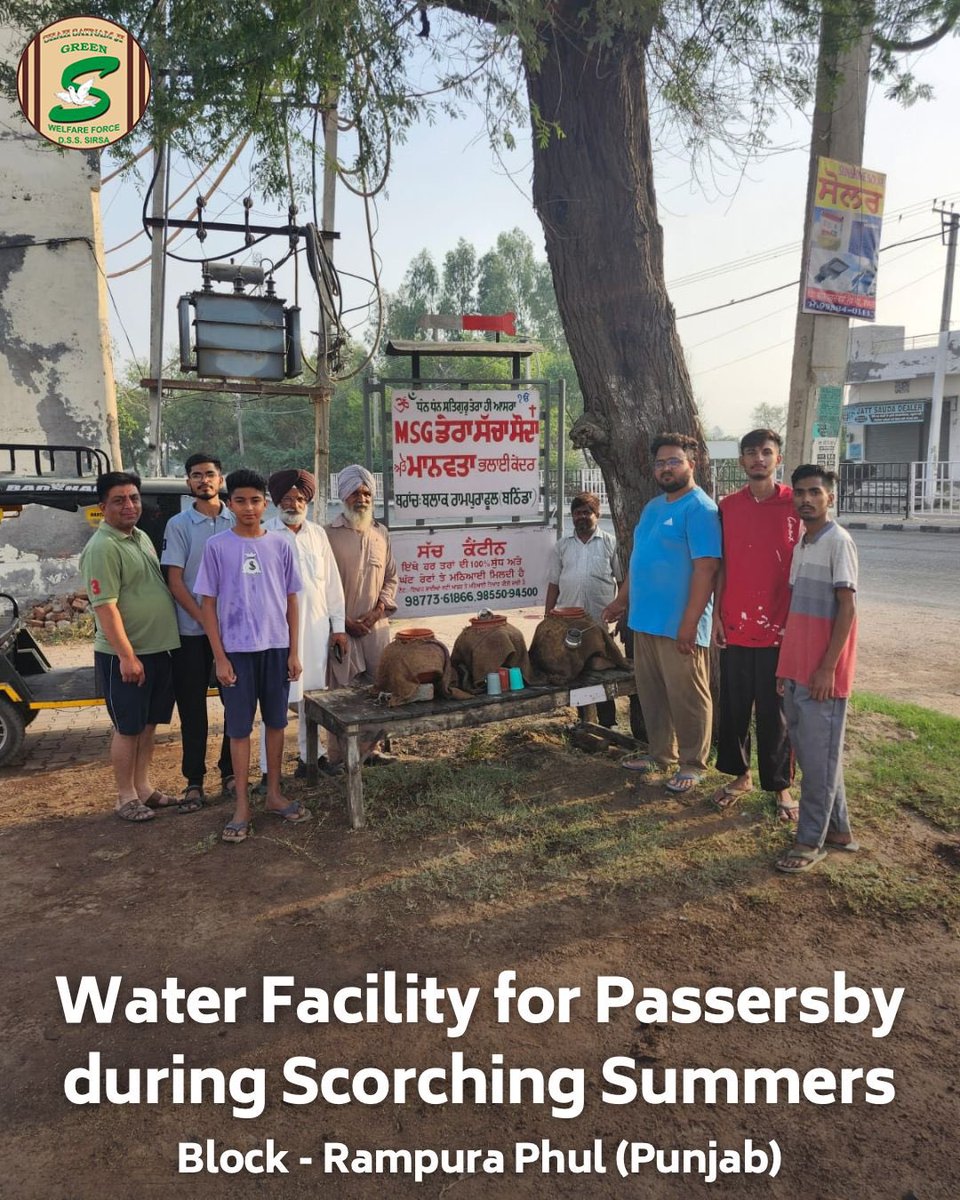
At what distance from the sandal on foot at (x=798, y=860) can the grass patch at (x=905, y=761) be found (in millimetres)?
774

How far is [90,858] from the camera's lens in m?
4.22

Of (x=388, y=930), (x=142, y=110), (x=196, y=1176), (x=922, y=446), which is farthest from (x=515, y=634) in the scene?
(x=922, y=446)

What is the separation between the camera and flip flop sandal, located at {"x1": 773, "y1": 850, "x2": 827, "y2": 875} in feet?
12.5

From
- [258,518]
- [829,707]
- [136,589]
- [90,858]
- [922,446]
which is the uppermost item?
[922,446]

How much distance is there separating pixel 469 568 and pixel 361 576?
977 mm

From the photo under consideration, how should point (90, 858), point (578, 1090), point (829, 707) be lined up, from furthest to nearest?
1. point (90, 858)
2. point (829, 707)
3. point (578, 1090)

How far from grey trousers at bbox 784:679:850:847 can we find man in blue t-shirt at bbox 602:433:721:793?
756mm

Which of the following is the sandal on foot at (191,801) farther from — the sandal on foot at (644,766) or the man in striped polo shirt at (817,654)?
the man in striped polo shirt at (817,654)

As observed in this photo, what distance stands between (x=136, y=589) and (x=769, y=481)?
3.30 metres

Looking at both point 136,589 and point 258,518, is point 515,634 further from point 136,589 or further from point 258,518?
point 136,589

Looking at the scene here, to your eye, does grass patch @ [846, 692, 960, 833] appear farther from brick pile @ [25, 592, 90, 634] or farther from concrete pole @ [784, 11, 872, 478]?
brick pile @ [25, 592, 90, 634]

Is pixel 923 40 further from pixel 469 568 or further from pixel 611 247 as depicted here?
pixel 469 568

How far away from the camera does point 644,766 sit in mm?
5035

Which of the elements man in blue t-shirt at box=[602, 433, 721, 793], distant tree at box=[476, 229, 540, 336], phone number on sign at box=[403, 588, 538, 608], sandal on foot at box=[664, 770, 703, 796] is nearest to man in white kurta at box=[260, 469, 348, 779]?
phone number on sign at box=[403, 588, 538, 608]
